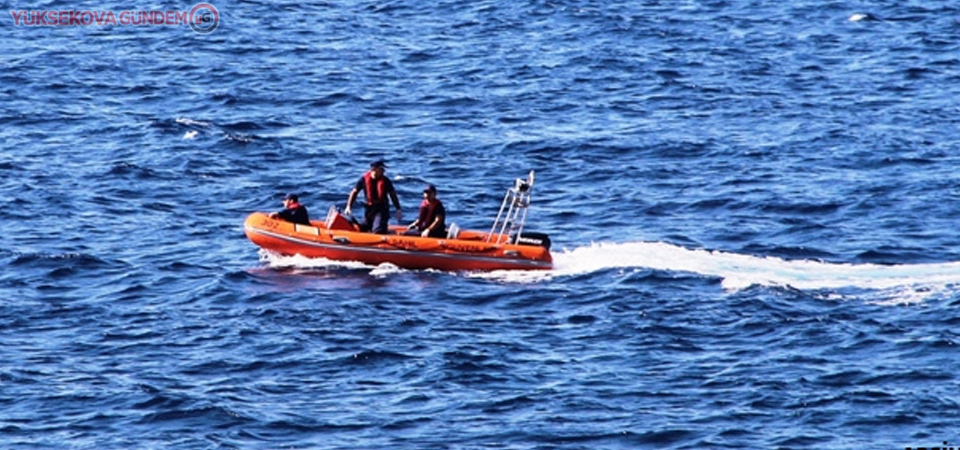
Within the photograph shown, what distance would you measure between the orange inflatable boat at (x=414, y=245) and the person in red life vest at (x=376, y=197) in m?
0.39

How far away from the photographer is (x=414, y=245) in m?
34.0

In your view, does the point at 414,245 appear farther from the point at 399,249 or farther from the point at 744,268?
the point at 744,268

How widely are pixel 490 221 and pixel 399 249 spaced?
4748 millimetres

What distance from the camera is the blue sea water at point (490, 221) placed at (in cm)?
2656

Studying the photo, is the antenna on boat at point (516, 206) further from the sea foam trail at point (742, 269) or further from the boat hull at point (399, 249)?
the sea foam trail at point (742, 269)

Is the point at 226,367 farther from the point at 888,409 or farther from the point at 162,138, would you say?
the point at 162,138

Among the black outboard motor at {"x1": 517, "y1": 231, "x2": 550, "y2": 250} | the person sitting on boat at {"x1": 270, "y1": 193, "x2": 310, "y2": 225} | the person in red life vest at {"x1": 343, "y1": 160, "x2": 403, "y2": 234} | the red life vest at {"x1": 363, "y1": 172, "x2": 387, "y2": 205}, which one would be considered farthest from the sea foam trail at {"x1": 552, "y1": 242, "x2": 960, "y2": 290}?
the person sitting on boat at {"x1": 270, "y1": 193, "x2": 310, "y2": 225}

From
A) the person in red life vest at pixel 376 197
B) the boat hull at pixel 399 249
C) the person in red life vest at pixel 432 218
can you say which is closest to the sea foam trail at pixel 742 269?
the boat hull at pixel 399 249

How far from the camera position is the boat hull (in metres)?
34.0

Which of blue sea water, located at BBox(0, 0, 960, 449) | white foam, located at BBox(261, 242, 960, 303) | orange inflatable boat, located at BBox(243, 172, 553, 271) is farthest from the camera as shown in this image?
orange inflatable boat, located at BBox(243, 172, 553, 271)

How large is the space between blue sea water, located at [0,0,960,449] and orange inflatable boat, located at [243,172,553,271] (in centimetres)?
33

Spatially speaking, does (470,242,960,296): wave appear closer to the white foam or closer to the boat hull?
the white foam

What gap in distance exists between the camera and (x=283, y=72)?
54.0 metres

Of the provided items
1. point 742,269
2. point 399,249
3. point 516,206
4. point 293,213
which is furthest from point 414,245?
point 742,269
